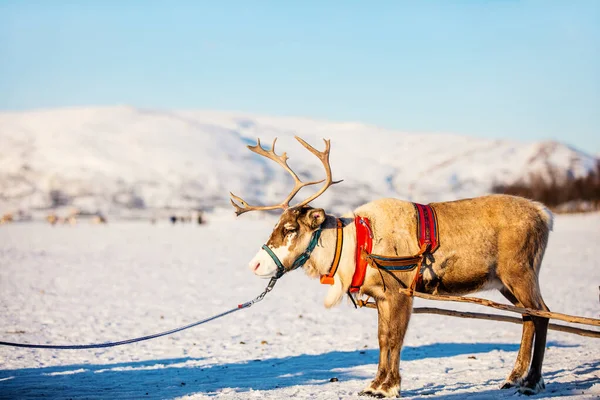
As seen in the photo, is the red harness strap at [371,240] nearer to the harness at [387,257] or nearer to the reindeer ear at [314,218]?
the harness at [387,257]

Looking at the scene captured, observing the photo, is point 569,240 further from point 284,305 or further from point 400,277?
point 400,277

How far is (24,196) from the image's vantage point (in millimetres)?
163000

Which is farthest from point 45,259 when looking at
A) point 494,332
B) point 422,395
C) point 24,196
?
point 24,196

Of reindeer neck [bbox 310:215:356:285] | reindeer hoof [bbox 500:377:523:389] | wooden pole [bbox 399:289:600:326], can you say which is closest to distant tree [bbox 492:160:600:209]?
reindeer hoof [bbox 500:377:523:389]

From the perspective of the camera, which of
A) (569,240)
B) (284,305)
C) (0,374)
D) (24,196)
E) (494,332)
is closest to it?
(0,374)

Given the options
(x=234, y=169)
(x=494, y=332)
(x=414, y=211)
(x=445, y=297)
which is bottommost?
(x=494, y=332)

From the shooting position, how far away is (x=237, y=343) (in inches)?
389

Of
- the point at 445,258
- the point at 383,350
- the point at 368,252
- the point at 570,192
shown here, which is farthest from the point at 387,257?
the point at 570,192

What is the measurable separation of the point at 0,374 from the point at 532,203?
22.6 ft

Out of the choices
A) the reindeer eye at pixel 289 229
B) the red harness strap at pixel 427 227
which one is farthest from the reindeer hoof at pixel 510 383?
the reindeer eye at pixel 289 229

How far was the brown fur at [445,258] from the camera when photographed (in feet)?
20.1

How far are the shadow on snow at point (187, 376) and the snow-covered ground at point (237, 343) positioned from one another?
0.6 inches

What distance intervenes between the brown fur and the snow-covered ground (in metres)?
0.67

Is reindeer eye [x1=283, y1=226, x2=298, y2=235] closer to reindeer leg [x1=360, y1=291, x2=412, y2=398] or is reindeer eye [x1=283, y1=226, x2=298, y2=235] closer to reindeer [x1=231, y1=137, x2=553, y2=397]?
reindeer [x1=231, y1=137, x2=553, y2=397]
